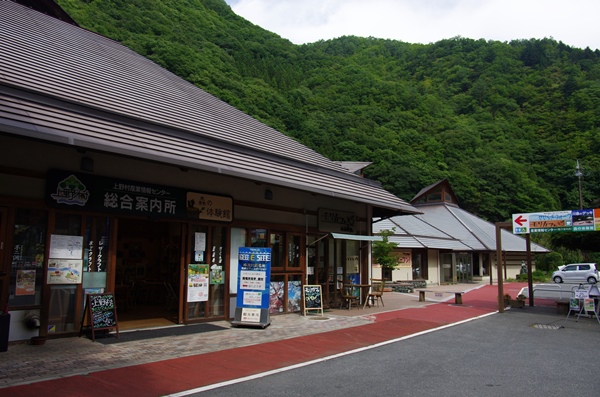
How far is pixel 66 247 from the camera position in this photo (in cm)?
831

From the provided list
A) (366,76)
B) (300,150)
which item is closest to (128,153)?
(300,150)

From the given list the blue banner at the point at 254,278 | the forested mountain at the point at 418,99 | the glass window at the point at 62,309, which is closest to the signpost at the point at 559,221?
the blue banner at the point at 254,278

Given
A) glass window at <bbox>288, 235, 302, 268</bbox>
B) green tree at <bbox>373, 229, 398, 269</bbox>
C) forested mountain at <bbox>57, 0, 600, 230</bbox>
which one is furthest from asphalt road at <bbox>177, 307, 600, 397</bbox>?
forested mountain at <bbox>57, 0, 600, 230</bbox>

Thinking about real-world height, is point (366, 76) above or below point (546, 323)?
above

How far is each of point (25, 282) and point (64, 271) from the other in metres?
0.64

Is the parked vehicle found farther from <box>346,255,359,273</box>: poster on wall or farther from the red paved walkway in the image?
the red paved walkway

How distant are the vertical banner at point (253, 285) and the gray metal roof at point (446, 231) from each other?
19.2 m

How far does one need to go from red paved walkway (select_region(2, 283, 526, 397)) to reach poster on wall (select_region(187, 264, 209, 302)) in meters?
2.48

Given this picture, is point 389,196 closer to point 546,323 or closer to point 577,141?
point 546,323

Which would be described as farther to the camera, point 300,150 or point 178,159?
point 300,150

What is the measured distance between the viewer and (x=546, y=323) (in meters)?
12.9

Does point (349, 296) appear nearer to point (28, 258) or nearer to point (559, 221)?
point (559, 221)

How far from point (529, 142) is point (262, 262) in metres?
70.2

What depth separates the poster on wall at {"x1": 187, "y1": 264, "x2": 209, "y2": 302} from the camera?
10.3 metres
